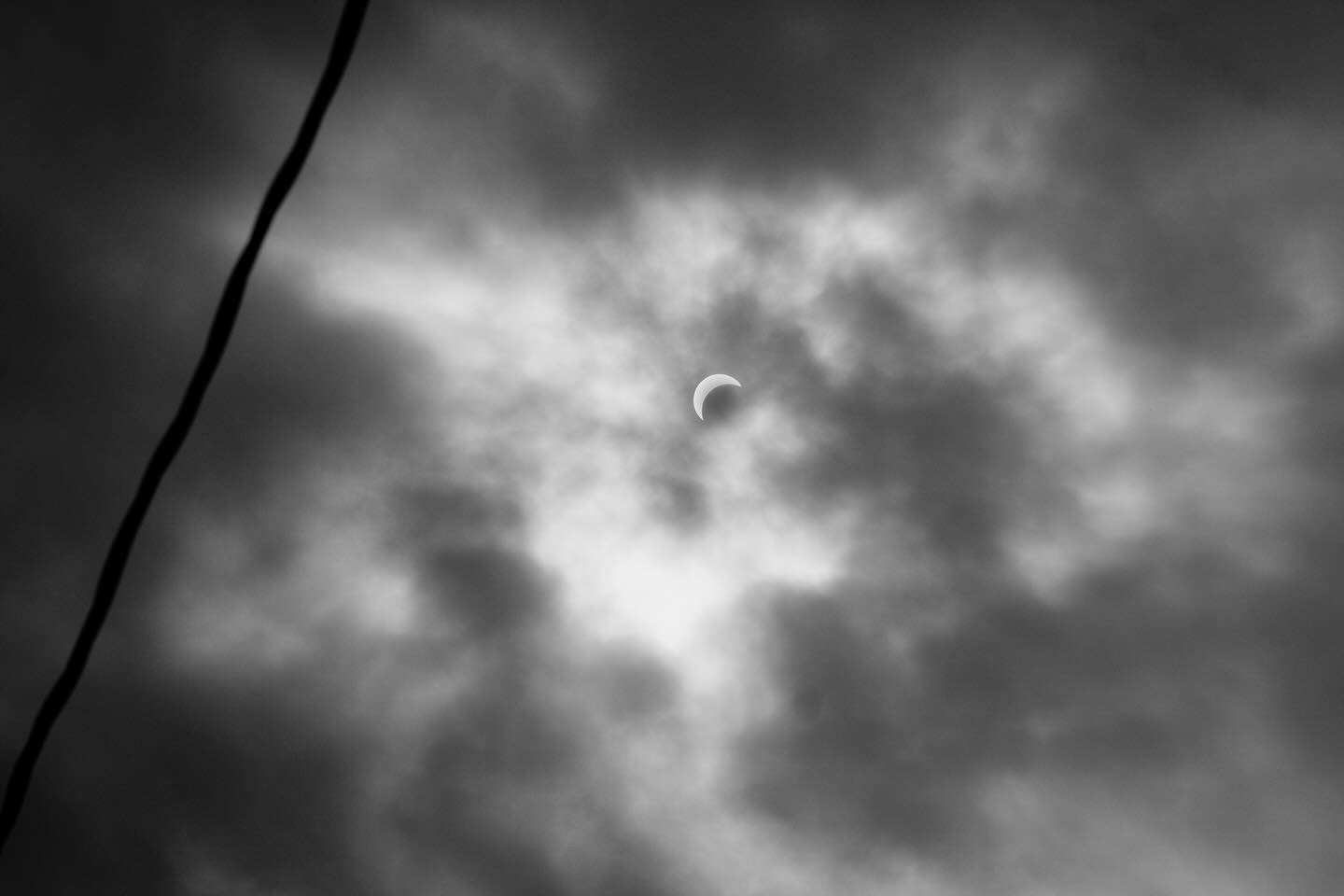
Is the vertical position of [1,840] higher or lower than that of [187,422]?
→ lower

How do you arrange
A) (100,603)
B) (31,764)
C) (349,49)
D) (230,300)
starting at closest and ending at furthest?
1. (349,49)
2. (230,300)
3. (100,603)
4. (31,764)

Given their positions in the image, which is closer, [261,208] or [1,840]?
[261,208]

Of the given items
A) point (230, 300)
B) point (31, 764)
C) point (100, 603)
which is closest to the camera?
point (230, 300)

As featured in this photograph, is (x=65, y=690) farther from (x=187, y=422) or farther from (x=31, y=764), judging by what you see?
(x=187, y=422)

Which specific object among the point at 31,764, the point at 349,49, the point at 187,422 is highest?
the point at 349,49

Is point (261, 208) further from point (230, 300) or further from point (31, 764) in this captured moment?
point (31, 764)

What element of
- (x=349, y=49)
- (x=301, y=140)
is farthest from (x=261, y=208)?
(x=349, y=49)
